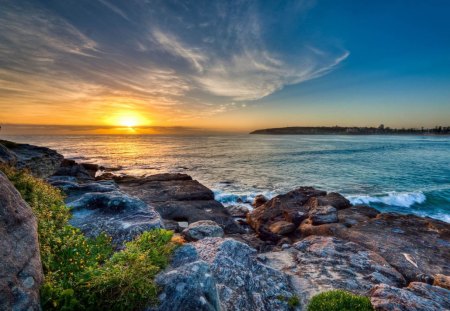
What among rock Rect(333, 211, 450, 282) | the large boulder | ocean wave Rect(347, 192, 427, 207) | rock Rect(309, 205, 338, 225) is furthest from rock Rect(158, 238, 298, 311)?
ocean wave Rect(347, 192, 427, 207)

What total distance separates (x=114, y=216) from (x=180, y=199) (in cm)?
1310

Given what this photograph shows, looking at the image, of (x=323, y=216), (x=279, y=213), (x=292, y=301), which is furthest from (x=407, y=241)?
(x=292, y=301)

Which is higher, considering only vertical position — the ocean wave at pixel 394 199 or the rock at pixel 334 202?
the rock at pixel 334 202

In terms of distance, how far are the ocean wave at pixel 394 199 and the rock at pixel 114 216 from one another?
2465 cm

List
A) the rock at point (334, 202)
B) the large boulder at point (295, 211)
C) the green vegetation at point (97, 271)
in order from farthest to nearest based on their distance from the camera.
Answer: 1. the rock at point (334, 202)
2. the large boulder at point (295, 211)
3. the green vegetation at point (97, 271)

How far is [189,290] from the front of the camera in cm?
511

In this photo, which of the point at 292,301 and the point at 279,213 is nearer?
the point at 292,301

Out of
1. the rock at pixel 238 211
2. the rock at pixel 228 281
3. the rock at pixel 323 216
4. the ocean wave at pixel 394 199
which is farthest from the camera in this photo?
the ocean wave at pixel 394 199

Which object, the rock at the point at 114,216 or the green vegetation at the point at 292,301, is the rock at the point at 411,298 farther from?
the rock at the point at 114,216

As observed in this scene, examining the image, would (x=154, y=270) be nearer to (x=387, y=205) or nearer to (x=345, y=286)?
(x=345, y=286)

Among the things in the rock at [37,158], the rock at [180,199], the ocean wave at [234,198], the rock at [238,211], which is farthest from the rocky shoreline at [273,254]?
the ocean wave at [234,198]

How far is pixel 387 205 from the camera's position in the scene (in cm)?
2630

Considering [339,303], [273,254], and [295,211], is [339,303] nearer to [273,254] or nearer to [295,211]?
[273,254]

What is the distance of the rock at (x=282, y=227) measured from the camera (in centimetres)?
1720
